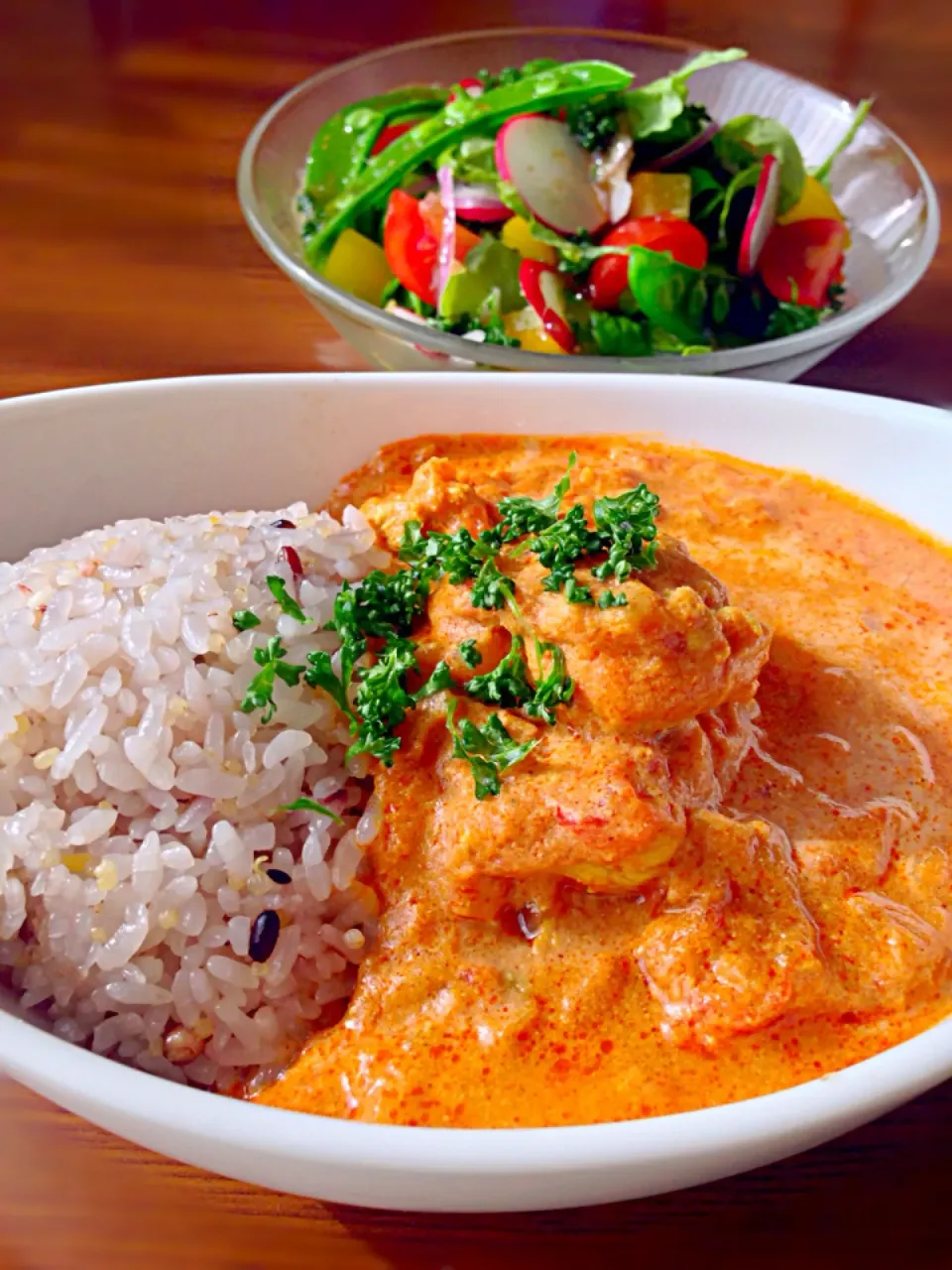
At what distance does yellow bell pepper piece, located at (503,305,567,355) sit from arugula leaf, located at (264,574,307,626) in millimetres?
1127

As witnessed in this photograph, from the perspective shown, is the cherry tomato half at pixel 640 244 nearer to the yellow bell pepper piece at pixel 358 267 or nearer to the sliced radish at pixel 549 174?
the sliced radish at pixel 549 174

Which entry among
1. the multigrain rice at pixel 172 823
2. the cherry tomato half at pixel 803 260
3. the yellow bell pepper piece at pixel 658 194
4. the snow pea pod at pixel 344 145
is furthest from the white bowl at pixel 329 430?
the snow pea pod at pixel 344 145

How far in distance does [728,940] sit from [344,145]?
2.44m

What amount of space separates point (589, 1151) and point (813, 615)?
1.09 metres

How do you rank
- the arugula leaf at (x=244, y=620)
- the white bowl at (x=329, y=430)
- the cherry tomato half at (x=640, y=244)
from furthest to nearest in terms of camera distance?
the cherry tomato half at (x=640, y=244)
the white bowl at (x=329, y=430)
the arugula leaf at (x=244, y=620)

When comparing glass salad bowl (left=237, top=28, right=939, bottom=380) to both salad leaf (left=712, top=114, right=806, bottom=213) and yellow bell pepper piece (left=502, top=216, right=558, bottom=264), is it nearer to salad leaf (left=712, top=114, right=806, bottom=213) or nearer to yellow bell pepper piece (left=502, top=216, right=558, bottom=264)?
salad leaf (left=712, top=114, right=806, bottom=213)

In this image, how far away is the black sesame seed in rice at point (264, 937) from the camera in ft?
5.11

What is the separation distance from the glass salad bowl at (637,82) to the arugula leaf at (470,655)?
36.1 inches

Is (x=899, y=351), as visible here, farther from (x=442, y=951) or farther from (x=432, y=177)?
(x=442, y=951)

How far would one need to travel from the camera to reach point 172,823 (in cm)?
162

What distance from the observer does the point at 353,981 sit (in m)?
1.62

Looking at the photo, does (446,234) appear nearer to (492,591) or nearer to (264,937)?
(492,591)

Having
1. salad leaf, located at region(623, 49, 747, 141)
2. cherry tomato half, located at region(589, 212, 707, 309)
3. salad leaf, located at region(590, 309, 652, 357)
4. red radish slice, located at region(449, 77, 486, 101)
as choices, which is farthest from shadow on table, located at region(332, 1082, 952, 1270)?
red radish slice, located at region(449, 77, 486, 101)

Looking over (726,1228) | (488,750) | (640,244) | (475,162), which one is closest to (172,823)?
(488,750)
